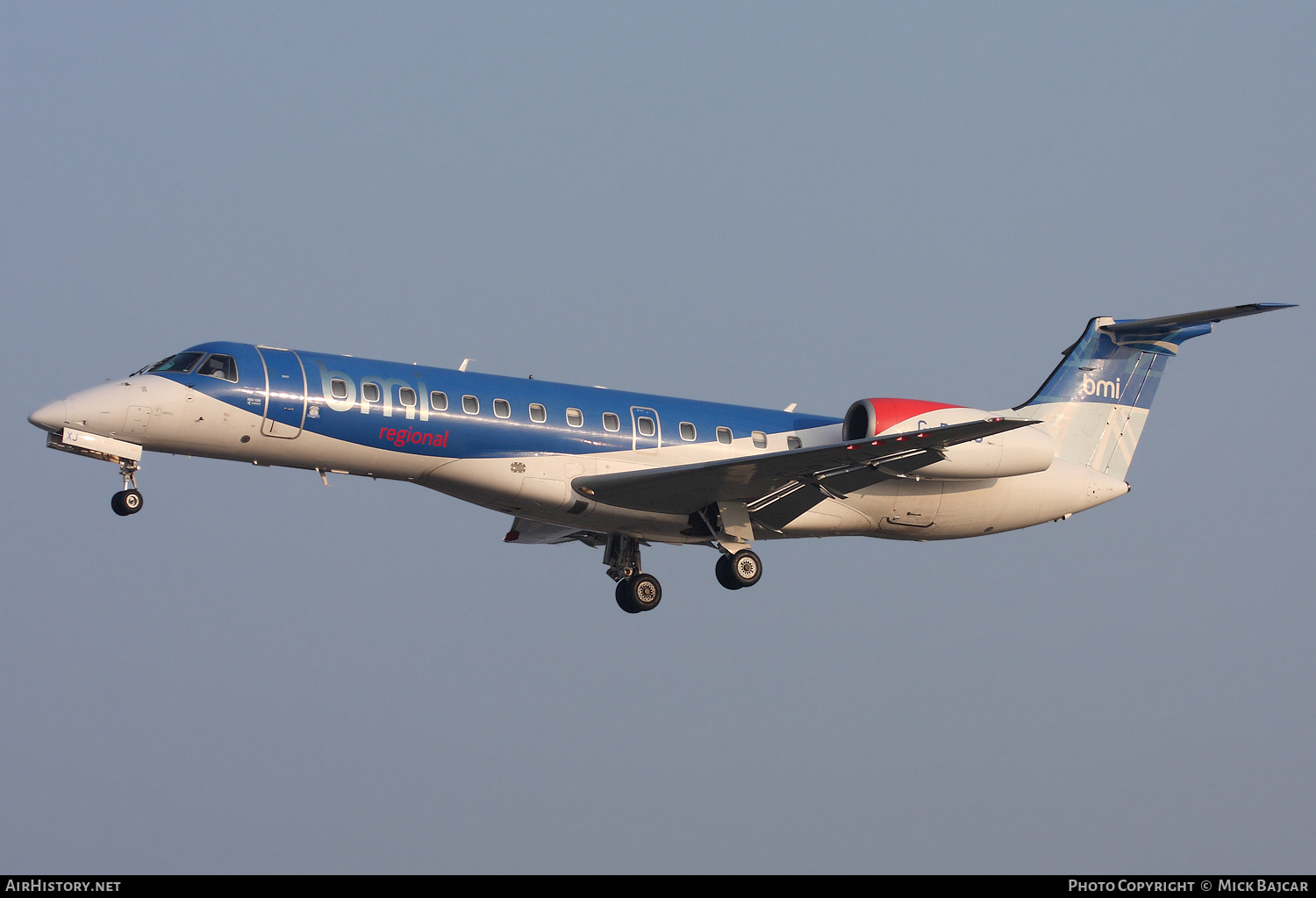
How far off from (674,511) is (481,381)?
13.6ft

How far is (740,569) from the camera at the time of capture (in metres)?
26.4

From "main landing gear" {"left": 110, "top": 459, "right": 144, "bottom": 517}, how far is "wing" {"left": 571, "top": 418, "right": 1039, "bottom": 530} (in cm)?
695

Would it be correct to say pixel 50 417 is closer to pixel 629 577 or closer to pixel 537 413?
pixel 537 413

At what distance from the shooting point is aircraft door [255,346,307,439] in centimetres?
2372

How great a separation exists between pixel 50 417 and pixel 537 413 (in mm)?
7610

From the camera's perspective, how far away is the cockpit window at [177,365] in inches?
942

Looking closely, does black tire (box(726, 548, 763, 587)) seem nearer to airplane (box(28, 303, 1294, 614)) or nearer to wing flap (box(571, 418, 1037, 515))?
airplane (box(28, 303, 1294, 614))

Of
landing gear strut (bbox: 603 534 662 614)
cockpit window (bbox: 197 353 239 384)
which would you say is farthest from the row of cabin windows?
landing gear strut (bbox: 603 534 662 614)

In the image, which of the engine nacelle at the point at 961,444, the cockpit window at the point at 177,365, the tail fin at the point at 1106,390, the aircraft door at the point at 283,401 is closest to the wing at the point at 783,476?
the engine nacelle at the point at 961,444

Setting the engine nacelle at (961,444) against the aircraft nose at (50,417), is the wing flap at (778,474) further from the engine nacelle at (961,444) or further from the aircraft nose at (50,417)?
the aircraft nose at (50,417)

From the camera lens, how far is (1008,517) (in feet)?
95.6

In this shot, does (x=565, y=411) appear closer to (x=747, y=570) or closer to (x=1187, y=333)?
(x=747, y=570)
